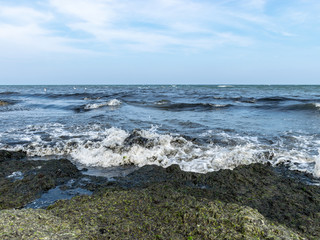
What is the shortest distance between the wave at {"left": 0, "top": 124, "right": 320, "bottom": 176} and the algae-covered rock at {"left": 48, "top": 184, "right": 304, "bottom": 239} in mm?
2277

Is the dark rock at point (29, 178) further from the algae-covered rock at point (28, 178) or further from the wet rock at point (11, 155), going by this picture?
the wet rock at point (11, 155)

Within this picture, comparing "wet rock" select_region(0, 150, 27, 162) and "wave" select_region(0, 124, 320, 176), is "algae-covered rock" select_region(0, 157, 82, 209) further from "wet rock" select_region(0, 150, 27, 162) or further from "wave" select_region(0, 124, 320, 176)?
"wave" select_region(0, 124, 320, 176)

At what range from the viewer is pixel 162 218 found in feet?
9.11

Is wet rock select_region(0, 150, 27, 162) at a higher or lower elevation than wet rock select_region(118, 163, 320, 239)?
lower

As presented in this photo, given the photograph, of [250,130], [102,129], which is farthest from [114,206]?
[250,130]

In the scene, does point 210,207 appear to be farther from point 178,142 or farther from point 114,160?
point 178,142

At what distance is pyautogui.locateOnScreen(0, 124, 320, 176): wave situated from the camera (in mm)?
5605

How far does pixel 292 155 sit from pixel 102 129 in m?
6.58

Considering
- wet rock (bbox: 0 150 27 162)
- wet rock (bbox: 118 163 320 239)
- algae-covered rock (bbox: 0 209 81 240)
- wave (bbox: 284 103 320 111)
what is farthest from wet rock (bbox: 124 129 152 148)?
wave (bbox: 284 103 320 111)

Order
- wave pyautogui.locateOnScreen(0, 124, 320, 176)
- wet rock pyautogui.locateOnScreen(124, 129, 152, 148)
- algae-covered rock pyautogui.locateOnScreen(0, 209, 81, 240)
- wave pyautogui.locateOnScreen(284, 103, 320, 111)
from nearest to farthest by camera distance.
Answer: algae-covered rock pyautogui.locateOnScreen(0, 209, 81, 240)
wave pyautogui.locateOnScreen(0, 124, 320, 176)
wet rock pyautogui.locateOnScreen(124, 129, 152, 148)
wave pyautogui.locateOnScreen(284, 103, 320, 111)

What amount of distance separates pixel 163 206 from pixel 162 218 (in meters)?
0.24

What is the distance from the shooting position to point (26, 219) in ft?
8.59

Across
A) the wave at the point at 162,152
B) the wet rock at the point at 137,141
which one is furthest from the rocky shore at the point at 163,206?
the wet rock at the point at 137,141

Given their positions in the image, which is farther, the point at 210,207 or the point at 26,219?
the point at 210,207
